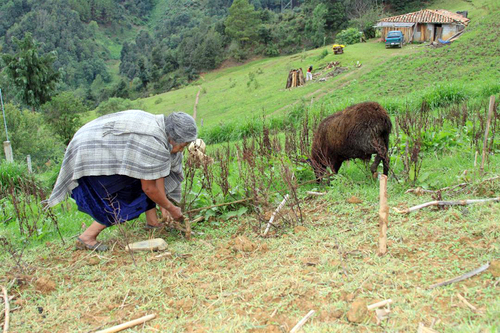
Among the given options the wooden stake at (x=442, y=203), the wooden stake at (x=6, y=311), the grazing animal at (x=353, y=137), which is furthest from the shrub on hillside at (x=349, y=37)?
the wooden stake at (x=6, y=311)

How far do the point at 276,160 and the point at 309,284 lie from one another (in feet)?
9.33

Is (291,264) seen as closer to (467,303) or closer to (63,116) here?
(467,303)

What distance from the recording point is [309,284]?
278cm

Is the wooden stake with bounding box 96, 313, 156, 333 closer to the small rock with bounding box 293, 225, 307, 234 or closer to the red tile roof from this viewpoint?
the small rock with bounding box 293, 225, 307, 234

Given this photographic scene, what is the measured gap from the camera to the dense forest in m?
49.9

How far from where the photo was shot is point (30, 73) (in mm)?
32594

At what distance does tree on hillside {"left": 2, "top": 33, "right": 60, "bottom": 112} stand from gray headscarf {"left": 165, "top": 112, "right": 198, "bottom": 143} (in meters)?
33.1

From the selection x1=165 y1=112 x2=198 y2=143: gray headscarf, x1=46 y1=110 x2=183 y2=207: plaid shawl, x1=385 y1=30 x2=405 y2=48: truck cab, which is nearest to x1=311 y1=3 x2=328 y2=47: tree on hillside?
x1=385 y1=30 x2=405 y2=48: truck cab

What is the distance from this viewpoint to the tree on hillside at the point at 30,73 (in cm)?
3188

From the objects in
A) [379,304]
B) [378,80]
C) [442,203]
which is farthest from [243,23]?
[379,304]

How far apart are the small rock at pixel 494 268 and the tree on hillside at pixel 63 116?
80.8ft

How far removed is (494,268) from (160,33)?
9329cm

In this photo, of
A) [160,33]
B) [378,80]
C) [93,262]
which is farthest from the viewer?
[160,33]

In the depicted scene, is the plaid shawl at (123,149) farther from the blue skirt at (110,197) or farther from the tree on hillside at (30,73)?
the tree on hillside at (30,73)
